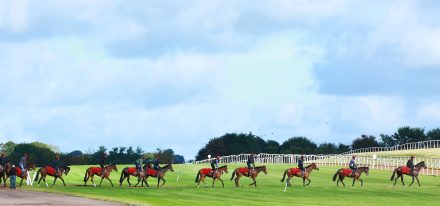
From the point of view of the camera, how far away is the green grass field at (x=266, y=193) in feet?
173

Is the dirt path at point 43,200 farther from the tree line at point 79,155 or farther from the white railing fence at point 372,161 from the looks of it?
the tree line at point 79,155

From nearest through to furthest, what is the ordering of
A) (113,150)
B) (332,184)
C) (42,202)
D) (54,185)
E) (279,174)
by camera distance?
(42,202) → (54,185) → (332,184) → (279,174) → (113,150)

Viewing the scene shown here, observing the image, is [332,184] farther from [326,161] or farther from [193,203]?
[326,161]

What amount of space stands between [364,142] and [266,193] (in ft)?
434

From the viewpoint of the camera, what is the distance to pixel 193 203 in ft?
160

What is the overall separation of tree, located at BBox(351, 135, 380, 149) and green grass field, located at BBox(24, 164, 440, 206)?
10681cm

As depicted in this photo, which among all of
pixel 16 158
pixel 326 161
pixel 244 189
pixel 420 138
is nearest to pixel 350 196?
pixel 244 189

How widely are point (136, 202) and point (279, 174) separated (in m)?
45.0

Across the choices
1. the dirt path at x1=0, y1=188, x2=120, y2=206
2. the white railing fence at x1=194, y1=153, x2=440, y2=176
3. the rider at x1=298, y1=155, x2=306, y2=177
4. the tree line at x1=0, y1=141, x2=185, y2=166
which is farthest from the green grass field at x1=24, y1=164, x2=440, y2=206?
the tree line at x1=0, y1=141, x2=185, y2=166

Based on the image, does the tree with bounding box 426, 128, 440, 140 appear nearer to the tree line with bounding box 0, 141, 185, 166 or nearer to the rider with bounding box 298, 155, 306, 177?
the tree line with bounding box 0, 141, 185, 166

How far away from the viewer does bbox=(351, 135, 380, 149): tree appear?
191 m

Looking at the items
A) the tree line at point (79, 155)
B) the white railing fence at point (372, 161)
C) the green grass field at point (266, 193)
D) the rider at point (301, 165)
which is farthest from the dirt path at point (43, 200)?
the tree line at point (79, 155)

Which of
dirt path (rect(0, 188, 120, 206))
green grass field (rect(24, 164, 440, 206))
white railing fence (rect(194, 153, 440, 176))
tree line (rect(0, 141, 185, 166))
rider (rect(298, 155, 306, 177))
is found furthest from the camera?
tree line (rect(0, 141, 185, 166))

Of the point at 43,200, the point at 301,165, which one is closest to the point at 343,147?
the point at 301,165
